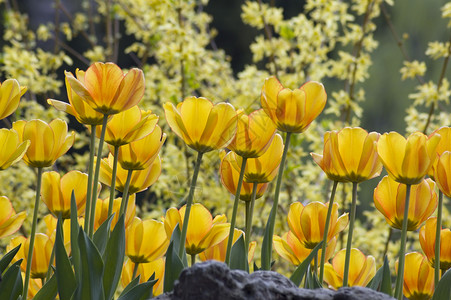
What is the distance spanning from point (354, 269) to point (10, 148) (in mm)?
451

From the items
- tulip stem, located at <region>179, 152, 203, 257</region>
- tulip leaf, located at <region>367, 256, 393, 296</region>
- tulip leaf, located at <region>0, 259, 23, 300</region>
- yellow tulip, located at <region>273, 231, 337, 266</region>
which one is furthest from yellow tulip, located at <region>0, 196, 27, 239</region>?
tulip leaf, located at <region>367, 256, 393, 296</region>

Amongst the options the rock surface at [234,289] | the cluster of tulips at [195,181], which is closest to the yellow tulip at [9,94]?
the cluster of tulips at [195,181]

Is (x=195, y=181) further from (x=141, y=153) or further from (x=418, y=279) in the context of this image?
(x=418, y=279)

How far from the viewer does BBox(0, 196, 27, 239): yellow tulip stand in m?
0.79

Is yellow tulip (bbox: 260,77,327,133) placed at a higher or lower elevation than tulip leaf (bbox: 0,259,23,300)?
higher

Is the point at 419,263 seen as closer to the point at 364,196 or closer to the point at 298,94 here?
the point at 298,94

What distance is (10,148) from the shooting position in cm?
72

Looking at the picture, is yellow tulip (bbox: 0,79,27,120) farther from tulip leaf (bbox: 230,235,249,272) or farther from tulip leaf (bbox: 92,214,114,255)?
tulip leaf (bbox: 230,235,249,272)

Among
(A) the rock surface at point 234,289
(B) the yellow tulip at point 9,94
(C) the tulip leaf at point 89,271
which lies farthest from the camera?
(B) the yellow tulip at point 9,94

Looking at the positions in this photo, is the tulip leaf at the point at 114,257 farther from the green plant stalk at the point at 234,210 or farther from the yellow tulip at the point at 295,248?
the yellow tulip at the point at 295,248

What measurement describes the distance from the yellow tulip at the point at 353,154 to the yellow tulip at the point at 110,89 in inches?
8.9

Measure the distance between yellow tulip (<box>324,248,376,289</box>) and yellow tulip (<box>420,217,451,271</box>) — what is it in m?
0.07

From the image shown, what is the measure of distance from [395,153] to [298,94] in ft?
0.40

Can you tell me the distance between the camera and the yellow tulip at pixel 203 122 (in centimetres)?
69
